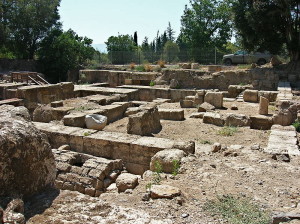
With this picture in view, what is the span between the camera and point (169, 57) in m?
26.4

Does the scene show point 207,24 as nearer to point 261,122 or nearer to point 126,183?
point 261,122

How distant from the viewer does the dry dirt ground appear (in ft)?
12.0

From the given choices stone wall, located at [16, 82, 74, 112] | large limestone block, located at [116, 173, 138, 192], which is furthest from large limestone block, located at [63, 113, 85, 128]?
large limestone block, located at [116, 173, 138, 192]

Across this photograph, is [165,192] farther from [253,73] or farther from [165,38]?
[165,38]

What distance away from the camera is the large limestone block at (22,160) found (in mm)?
3709

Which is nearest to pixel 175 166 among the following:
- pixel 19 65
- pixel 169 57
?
pixel 169 57

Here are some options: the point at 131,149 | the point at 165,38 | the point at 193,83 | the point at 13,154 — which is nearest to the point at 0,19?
the point at 193,83

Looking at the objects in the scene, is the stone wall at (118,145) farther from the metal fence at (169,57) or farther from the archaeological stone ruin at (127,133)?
the metal fence at (169,57)

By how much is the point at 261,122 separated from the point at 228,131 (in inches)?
47.9

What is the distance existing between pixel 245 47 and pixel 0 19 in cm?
2122

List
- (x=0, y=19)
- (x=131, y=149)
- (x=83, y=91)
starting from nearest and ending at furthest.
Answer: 1. (x=131, y=149)
2. (x=83, y=91)
3. (x=0, y=19)

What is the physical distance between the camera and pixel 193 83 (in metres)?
17.1

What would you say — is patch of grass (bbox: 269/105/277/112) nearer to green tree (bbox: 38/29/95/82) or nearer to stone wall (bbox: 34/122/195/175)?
stone wall (bbox: 34/122/195/175)

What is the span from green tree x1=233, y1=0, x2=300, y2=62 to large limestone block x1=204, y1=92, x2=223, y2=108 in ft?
18.9
